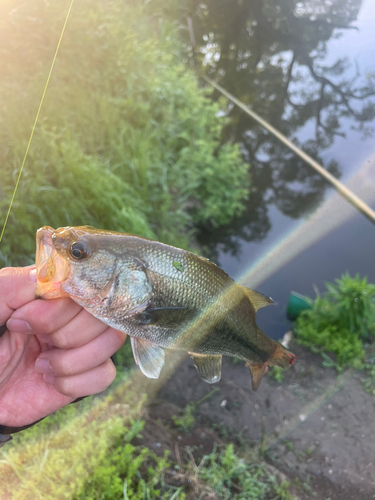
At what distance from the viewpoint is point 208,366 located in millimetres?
1396

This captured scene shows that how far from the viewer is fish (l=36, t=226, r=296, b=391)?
3.47 ft

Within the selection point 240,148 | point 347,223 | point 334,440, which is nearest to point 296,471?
point 334,440

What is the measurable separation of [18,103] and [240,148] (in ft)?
15.8

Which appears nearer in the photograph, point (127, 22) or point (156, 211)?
point (156, 211)

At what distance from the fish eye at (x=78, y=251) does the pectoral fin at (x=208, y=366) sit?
708 mm

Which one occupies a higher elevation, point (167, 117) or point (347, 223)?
point (347, 223)

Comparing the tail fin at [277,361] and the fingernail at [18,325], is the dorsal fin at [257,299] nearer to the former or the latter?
the tail fin at [277,361]

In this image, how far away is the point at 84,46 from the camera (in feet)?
12.3

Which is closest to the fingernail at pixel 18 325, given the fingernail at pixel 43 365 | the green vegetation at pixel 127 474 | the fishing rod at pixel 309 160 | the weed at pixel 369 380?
the fingernail at pixel 43 365

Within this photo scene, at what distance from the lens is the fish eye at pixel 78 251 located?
3.46ft

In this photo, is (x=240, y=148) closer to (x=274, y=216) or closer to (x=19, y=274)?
(x=274, y=216)

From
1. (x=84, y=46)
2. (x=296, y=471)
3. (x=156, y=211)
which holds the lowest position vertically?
(x=296, y=471)

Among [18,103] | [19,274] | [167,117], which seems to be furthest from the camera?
[167,117]

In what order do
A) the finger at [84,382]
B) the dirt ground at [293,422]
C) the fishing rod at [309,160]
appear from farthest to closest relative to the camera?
the fishing rod at [309,160] < the dirt ground at [293,422] < the finger at [84,382]
